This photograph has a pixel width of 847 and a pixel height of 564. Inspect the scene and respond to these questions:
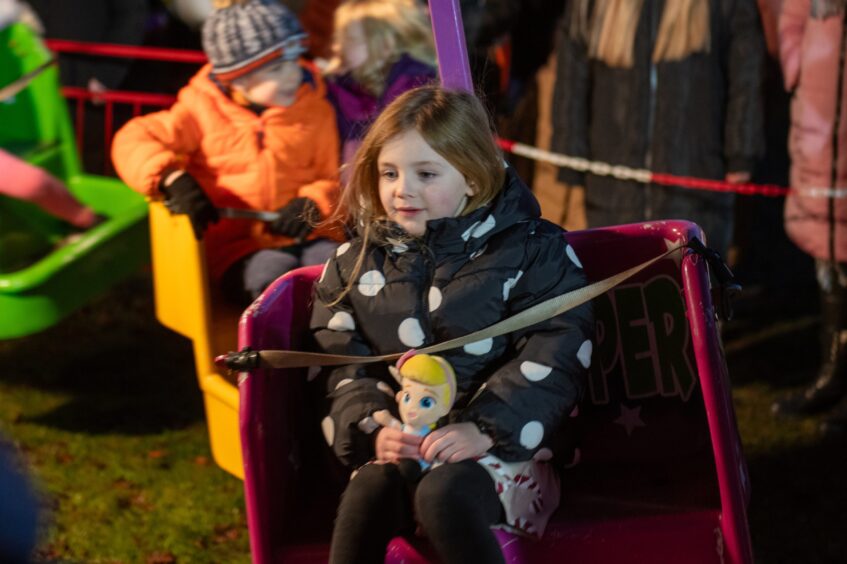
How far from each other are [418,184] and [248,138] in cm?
155

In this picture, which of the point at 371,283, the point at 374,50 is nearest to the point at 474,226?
the point at 371,283

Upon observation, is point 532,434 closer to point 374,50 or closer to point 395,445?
point 395,445

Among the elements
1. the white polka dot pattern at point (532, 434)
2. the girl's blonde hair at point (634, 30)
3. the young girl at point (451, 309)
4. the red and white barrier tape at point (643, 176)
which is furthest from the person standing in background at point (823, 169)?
the white polka dot pattern at point (532, 434)

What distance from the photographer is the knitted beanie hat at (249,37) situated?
4078 mm

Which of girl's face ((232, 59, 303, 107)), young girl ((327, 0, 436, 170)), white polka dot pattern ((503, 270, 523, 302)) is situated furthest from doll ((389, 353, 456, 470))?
young girl ((327, 0, 436, 170))

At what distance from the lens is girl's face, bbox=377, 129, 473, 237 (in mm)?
2717

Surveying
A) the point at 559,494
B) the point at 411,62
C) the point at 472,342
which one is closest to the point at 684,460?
the point at 559,494

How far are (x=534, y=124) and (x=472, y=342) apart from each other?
10.3 ft

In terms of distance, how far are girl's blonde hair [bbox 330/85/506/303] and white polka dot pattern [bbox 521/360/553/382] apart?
1.24ft

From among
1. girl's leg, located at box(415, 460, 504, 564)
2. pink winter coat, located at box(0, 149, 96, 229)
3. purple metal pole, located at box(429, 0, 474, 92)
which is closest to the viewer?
girl's leg, located at box(415, 460, 504, 564)

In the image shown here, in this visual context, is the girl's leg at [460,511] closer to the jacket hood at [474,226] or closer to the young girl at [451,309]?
the young girl at [451,309]

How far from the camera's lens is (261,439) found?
8.61ft

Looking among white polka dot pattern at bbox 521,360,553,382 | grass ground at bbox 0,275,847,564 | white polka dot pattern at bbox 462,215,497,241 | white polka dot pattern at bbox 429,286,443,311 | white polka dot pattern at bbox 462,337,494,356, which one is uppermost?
white polka dot pattern at bbox 462,215,497,241

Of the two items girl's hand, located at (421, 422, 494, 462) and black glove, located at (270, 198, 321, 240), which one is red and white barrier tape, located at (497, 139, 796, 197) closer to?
black glove, located at (270, 198, 321, 240)
